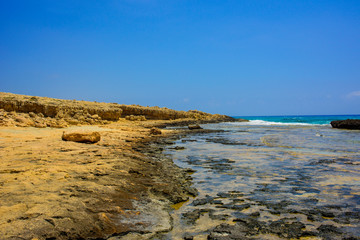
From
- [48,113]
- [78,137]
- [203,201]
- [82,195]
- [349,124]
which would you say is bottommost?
[203,201]

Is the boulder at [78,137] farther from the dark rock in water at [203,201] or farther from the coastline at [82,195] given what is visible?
the dark rock in water at [203,201]

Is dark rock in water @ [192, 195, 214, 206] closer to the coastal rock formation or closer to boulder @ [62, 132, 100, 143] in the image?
boulder @ [62, 132, 100, 143]

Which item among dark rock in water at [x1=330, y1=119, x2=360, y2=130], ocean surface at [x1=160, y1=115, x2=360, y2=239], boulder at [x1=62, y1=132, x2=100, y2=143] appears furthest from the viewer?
dark rock in water at [x1=330, y1=119, x2=360, y2=130]

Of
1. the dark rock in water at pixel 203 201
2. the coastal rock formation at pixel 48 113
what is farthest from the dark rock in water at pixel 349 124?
the dark rock in water at pixel 203 201

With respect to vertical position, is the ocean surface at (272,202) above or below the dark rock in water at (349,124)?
below

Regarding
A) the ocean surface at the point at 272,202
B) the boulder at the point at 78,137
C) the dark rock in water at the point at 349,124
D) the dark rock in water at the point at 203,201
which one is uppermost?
the dark rock in water at the point at 349,124

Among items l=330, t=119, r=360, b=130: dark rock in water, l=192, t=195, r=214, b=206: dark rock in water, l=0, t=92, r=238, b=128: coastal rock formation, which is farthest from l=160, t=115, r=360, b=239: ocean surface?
l=330, t=119, r=360, b=130: dark rock in water

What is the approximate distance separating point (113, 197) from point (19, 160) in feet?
8.34

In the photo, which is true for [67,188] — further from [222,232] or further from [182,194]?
[222,232]

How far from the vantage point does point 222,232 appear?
296cm

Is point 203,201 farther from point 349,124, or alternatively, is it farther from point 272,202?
point 349,124

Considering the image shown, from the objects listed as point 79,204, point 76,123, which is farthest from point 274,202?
point 76,123

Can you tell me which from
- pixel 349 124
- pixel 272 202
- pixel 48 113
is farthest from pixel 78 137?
pixel 349 124

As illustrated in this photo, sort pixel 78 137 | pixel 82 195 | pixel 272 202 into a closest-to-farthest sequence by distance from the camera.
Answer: pixel 82 195, pixel 272 202, pixel 78 137
